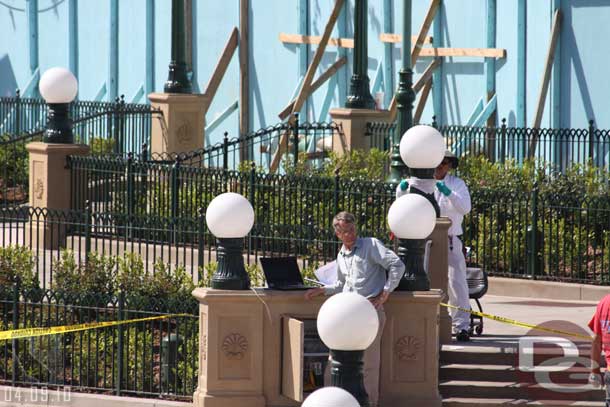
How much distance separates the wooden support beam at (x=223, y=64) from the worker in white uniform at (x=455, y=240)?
15719mm

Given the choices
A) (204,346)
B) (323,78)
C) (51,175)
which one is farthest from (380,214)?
(323,78)

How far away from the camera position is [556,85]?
25562 millimetres

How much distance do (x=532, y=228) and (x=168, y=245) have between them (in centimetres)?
410

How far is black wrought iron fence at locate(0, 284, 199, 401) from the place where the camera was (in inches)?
557

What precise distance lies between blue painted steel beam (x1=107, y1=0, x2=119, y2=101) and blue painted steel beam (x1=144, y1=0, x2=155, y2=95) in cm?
97

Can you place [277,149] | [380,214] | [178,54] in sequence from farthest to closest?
[277,149] < [178,54] < [380,214]

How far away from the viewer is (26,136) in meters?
25.0

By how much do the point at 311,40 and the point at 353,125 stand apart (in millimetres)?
5567

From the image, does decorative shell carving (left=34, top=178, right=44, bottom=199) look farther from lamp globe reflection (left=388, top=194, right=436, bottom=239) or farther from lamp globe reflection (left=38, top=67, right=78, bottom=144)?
lamp globe reflection (left=388, top=194, right=436, bottom=239)

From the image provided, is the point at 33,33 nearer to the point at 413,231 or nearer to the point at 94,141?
the point at 94,141

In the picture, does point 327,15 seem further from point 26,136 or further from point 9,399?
point 9,399

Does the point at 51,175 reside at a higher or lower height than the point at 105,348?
higher

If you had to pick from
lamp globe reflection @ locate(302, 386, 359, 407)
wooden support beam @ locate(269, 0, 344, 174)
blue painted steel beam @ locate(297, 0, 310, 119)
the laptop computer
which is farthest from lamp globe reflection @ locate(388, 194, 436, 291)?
blue painted steel beam @ locate(297, 0, 310, 119)
